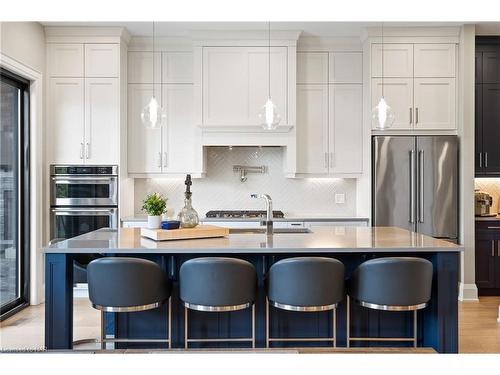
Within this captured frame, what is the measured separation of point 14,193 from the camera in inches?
176

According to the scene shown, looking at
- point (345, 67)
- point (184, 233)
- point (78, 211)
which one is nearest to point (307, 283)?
point (184, 233)

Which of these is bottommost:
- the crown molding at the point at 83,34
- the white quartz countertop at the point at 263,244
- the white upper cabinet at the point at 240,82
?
the white quartz countertop at the point at 263,244

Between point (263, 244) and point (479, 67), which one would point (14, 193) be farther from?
point (479, 67)

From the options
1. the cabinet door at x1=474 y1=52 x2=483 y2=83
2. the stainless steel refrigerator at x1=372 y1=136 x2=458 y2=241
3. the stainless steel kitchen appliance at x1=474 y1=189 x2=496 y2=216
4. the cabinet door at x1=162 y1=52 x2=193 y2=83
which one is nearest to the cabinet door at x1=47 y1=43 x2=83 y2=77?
the cabinet door at x1=162 y1=52 x2=193 y2=83

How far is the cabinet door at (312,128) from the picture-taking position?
516 cm

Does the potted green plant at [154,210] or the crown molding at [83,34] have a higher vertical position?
the crown molding at [83,34]

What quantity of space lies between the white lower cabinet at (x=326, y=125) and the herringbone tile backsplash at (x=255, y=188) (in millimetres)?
362

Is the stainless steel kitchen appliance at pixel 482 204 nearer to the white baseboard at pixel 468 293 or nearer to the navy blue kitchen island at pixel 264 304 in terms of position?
the white baseboard at pixel 468 293

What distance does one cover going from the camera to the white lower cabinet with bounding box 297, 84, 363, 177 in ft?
16.9

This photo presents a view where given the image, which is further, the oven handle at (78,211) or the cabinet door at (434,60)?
the cabinet door at (434,60)

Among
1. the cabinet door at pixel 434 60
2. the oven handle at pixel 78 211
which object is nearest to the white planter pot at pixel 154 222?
the oven handle at pixel 78 211

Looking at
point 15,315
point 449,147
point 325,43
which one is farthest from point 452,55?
point 15,315
